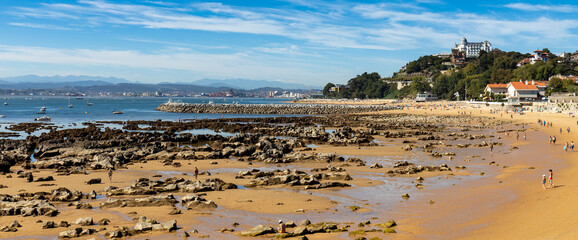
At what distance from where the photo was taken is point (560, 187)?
67.3ft

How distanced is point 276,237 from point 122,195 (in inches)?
388

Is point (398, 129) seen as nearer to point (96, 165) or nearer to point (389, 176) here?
point (389, 176)

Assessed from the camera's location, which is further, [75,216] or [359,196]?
[359,196]

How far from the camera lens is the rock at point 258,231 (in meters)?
14.9

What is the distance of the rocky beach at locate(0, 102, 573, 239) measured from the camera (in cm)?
1564

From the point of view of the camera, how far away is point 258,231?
14945 mm

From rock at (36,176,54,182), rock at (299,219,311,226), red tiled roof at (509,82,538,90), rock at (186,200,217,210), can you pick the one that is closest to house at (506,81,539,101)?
red tiled roof at (509,82,538,90)

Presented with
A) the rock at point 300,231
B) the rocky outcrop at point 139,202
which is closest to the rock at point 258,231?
the rock at point 300,231

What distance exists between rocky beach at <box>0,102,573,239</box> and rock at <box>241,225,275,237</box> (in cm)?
5

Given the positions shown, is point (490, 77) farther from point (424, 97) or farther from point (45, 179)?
point (45, 179)

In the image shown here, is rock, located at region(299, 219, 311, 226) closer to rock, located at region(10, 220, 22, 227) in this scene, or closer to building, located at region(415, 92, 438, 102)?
rock, located at region(10, 220, 22, 227)

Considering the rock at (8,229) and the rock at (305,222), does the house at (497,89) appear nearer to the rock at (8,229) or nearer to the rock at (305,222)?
the rock at (305,222)

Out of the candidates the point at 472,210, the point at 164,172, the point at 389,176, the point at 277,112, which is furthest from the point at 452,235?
the point at 277,112

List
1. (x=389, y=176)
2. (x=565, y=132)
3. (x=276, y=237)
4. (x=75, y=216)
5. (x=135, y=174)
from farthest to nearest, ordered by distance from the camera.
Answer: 1. (x=565, y=132)
2. (x=135, y=174)
3. (x=389, y=176)
4. (x=75, y=216)
5. (x=276, y=237)
